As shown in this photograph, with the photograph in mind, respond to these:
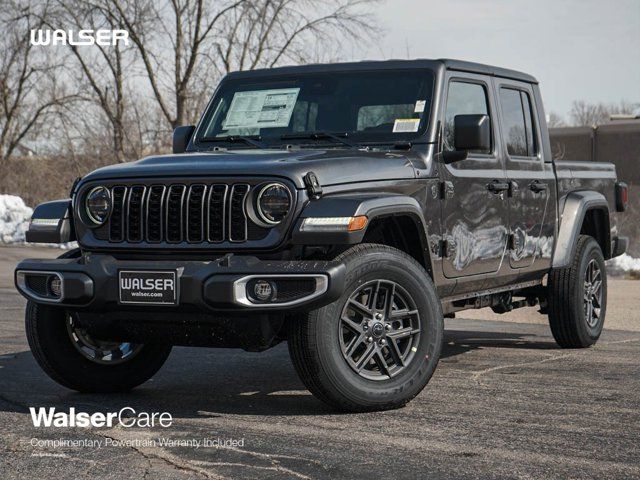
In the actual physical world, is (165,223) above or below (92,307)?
above

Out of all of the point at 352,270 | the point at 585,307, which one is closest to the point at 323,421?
the point at 352,270

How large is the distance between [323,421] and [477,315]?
6831mm

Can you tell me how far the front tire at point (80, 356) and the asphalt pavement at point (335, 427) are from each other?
0.11 m

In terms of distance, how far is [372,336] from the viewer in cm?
603

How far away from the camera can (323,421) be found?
19.1ft

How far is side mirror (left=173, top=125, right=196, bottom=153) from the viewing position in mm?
7770

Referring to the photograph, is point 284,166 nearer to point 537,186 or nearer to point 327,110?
point 327,110

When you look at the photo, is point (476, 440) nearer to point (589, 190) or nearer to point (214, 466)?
point (214, 466)

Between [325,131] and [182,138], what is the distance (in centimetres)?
117

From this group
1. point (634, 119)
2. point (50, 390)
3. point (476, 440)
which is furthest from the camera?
point (634, 119)

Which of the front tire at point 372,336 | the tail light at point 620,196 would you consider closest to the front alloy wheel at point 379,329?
the front tire at point 372,336

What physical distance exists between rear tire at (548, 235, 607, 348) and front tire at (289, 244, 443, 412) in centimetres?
264

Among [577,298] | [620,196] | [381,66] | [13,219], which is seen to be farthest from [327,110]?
[13,219]

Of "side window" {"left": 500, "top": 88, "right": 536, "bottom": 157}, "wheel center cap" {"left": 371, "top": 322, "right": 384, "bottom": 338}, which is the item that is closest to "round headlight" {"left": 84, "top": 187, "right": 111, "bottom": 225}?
"wheel center cap" {"left": 371, "top": 322, "right": 384, "bottom": 338}
